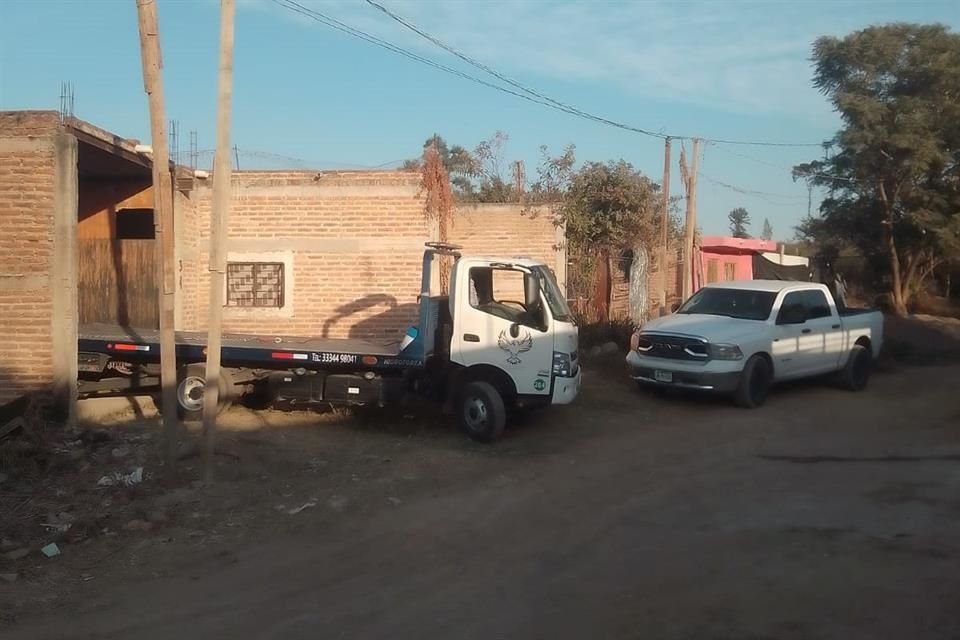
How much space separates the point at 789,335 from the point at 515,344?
17.7 ft

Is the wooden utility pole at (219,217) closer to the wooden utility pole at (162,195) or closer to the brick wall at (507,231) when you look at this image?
the wooden utility pole at (162,195)

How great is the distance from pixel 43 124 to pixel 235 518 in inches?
226

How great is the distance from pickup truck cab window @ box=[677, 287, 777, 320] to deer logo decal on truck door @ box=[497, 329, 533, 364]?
4750 millimetres

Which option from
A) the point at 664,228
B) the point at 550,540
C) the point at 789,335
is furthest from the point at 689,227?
the point at 550,540

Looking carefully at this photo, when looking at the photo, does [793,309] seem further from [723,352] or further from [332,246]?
[332,246]

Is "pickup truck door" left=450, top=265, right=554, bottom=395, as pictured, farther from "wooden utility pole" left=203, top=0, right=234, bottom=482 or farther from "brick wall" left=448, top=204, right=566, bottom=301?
"brick wall" left=448, top=204, right=566, bottom=301

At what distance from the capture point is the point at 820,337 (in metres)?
15.0

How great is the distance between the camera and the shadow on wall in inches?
659

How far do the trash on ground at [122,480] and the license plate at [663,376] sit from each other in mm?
7656

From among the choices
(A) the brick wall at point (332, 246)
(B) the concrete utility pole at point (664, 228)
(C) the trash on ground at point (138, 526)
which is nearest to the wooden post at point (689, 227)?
(B) the concrete utility pole at point (664, 228)

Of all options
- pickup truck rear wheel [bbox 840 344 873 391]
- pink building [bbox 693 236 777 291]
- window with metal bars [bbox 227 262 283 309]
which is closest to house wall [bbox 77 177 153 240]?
window with metal bars [bbox 227 262 283 309]

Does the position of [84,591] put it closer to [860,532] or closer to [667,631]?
[667,631]

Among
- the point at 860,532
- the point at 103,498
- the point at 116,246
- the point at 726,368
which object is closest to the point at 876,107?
the point at 726,368

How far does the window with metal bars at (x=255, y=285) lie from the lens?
17.0 m
